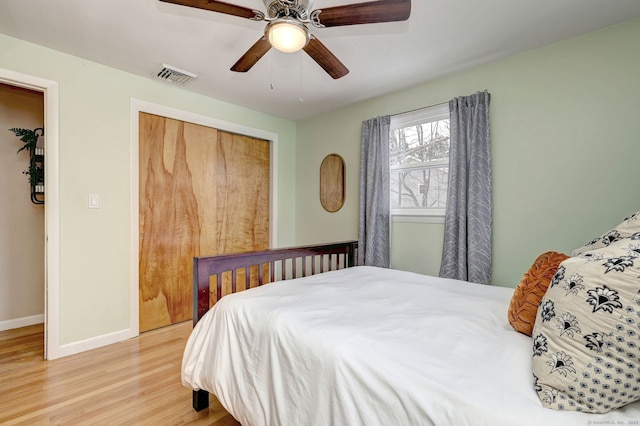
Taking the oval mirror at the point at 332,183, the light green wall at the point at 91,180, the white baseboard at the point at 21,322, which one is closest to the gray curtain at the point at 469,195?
the oval mirror at the point at 332,183

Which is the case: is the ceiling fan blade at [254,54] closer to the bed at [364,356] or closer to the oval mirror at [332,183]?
the bed at [364,356]

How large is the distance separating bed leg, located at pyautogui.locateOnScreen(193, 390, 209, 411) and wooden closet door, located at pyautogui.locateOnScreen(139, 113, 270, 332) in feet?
4.90

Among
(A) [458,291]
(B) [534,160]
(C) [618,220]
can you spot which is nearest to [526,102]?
(B) [534,160]

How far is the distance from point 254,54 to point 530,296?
1.85m

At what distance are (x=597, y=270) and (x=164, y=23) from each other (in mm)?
2541

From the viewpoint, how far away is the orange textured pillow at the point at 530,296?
1.13 metres

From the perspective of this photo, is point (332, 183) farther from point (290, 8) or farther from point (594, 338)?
point (594, 338)

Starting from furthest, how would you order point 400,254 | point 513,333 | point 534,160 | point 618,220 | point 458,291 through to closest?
point 400,254 → point 534,160 → point 618,220 → point 458,291 → point 513,333

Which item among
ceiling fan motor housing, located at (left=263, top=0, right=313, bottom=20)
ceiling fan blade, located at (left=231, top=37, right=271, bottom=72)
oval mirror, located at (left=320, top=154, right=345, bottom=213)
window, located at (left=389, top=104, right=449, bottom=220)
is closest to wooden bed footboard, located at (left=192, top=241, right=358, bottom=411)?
window, located at (left=389, top=104, right=449, bottom=220)

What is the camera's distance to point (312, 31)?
2.02 metres

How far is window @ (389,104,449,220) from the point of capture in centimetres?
278

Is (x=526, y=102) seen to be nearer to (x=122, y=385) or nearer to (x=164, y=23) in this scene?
(x=164, y=23)

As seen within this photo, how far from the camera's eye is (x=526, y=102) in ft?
7.53

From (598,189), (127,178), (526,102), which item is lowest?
(598,189)
